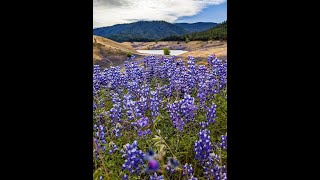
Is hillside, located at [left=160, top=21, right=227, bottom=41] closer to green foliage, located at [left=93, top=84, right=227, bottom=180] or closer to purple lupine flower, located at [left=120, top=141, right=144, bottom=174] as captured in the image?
green foliage, located at [left=93, top=84, right=227, bottom=180]

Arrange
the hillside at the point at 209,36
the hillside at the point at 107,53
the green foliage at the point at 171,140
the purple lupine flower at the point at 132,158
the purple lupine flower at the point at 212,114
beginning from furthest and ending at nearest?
the hillside at the point at 107,53 → the hillside at the point at 209,36 → the purple lupine flower at the point at 212,114 → the green foliage at the point at 171,140 → the purple lupine flower at the point at 132,158

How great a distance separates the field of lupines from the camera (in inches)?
73.4

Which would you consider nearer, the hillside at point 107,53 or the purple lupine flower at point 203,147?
the purple lupine flower at point 203,147

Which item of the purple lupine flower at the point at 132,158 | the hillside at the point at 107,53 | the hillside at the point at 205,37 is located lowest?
the purple lupine flower at the point at 132,158

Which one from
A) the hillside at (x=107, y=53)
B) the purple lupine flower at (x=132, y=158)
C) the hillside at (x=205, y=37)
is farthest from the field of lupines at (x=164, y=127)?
the hillside at (x=107, y=53)

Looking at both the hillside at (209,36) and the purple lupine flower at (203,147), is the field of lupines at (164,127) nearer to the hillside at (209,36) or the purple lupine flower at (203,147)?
the purple lupine flower at (203,147)

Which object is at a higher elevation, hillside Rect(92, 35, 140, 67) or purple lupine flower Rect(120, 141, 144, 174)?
hillside Rect(92, 35, 140, 67)

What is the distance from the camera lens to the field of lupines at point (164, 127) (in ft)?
6.11

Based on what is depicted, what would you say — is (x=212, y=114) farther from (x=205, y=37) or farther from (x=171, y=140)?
(x=205, y=37)

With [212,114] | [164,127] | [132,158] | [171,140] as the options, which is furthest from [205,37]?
[132,158]

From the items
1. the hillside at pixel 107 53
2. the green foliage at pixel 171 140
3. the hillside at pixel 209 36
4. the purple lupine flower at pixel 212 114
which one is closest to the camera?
the green foliage at pixel 171 140

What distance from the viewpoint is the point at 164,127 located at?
8.81 ft

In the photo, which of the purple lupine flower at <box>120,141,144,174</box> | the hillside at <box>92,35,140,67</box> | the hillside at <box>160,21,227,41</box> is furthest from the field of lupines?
the hillside at <box>92,35,140,67</box>
